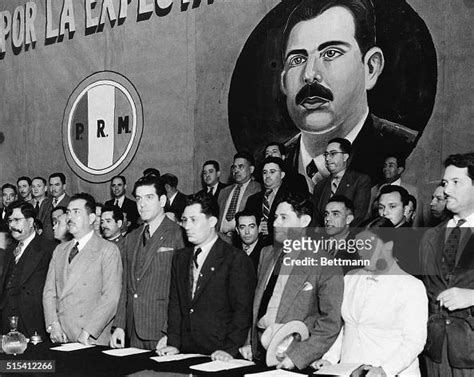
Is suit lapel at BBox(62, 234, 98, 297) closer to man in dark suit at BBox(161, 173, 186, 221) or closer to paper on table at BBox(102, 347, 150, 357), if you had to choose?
paper on table at BBox(102, 347, 150, 357)

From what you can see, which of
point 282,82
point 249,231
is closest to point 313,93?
point 282,82

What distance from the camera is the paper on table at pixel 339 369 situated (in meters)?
2.77

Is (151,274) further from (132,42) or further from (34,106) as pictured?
(34,106)

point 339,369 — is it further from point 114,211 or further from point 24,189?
point 24,189

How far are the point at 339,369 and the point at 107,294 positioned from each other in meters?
1.79

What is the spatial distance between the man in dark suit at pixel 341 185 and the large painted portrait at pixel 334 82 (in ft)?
2.67

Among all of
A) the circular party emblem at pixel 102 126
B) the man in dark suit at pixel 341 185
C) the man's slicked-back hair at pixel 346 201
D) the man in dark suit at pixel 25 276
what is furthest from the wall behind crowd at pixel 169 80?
the man in dark suit at pixel 25 276

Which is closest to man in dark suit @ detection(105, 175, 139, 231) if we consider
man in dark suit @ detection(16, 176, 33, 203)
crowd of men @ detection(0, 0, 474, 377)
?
crowd of men @ detection(0, 0, 474, 377)

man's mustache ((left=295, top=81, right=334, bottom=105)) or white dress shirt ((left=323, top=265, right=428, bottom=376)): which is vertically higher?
man's mustache ((left=295, top=81, right=334, bottom=105))

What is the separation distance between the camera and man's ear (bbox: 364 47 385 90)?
6291 millimetres

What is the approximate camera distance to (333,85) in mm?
6723

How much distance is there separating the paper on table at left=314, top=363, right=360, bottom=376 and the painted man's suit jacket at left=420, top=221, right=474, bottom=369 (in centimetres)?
44

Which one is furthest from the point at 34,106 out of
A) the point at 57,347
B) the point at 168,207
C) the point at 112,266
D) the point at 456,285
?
the point at 456,285

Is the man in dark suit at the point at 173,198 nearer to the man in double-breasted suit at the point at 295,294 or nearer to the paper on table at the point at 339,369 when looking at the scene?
the man in double-breasted suit at the point at 295,294
